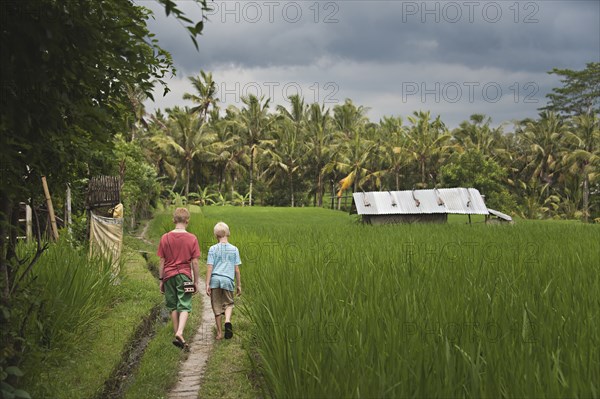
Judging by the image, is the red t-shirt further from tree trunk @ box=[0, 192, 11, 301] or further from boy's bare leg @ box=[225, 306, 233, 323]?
tree trunk @ box=[0, 192, 11, 301]

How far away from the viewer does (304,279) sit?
5312mm

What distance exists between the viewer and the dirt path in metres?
3.79

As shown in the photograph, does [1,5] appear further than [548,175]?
No

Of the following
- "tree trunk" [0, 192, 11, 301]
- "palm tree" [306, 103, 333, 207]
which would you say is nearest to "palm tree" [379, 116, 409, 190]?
"palm tree" [306, 103, 333, 207]

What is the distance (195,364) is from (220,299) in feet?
3.17

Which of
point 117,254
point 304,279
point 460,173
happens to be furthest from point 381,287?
point 460,173

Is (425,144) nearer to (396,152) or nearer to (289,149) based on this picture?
(396,152)

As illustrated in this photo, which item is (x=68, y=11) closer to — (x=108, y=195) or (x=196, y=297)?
(x=196, y=297)

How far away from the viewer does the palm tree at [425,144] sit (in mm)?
40719

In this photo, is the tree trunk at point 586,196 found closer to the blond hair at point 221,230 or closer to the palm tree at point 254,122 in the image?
the palm tree at point 254,122

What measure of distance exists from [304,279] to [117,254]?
3.74 m

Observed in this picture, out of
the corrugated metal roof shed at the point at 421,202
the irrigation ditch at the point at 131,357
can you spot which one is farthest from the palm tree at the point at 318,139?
the irrigation ditch at the point at 131,357

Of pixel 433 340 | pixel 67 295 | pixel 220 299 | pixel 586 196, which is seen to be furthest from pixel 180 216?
pixel 586 196

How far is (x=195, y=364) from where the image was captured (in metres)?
4.43
